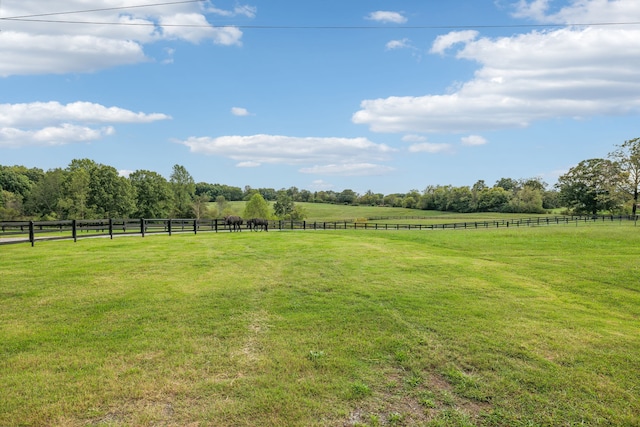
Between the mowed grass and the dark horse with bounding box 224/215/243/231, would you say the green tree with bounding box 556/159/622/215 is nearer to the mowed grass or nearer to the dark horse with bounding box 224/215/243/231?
the dark horse with bounding box 224/215/243/231

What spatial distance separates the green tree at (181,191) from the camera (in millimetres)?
71300

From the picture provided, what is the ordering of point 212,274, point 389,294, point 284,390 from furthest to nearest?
point 212,274
point 389,294
point 284,390

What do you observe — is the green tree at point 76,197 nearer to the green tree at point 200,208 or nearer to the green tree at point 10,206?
the green tree at point 10,206

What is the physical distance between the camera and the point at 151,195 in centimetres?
6047

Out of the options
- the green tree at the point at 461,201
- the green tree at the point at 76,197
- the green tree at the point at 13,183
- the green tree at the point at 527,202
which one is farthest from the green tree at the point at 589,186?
the green tree at the point at 13,183

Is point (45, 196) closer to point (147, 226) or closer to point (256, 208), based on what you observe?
point (256, 208)

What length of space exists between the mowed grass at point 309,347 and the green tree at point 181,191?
6231 centimetres

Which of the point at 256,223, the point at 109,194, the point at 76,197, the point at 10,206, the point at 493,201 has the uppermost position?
the point at 109,194

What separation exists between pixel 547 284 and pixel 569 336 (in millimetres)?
4975

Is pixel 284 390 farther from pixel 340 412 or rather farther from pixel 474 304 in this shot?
pixel 474 304

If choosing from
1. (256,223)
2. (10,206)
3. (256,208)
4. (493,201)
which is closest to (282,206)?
(256,208)

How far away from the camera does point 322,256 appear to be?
1389 cm

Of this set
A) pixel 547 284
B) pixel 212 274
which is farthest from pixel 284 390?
pixel 547 284

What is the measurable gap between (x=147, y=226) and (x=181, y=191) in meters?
51.4
